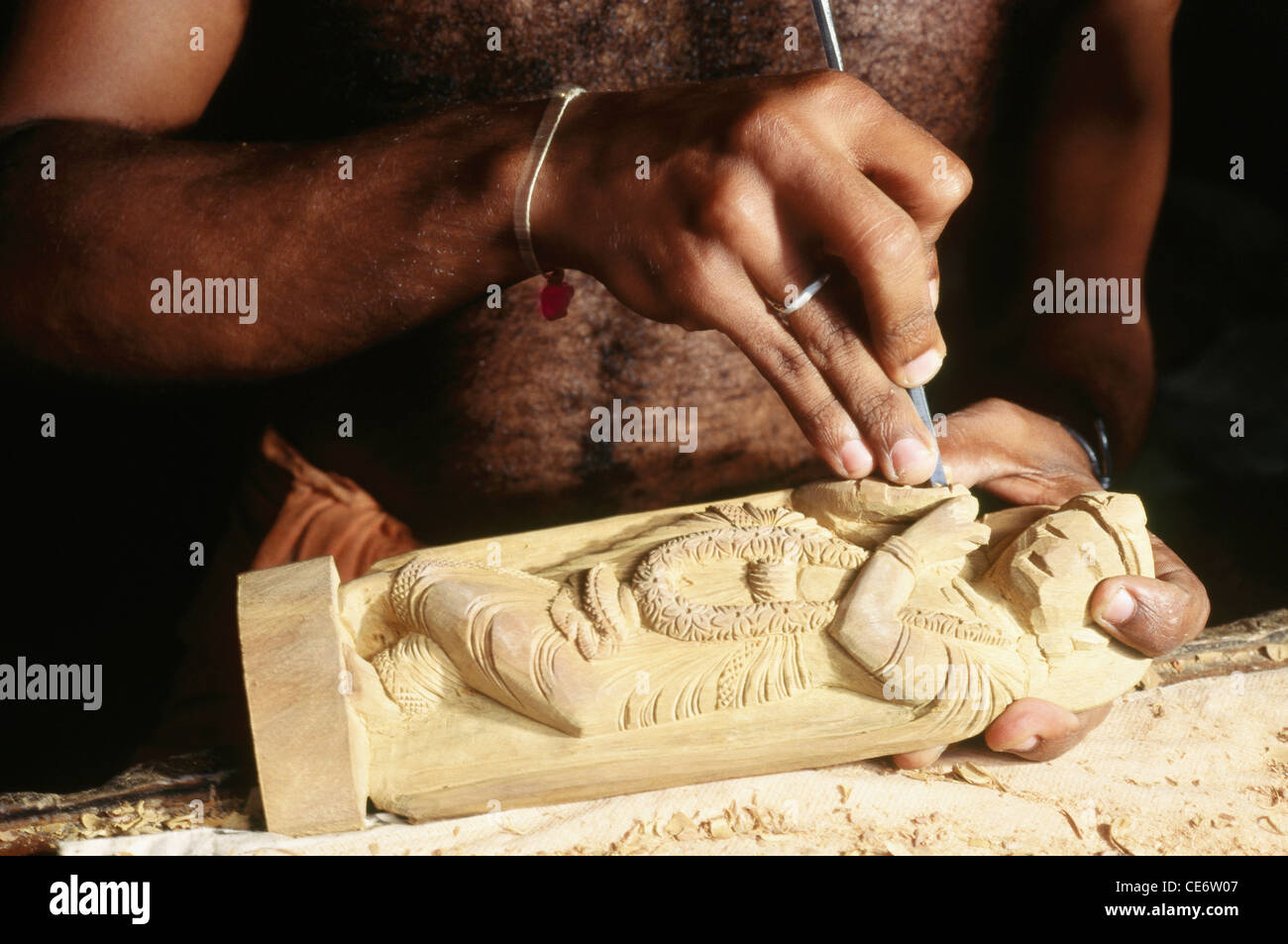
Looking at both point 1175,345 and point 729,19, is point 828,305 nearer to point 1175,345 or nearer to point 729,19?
point 729,19

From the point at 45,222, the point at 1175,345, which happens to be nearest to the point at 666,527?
the point at 45,222

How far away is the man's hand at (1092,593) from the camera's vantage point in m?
1.48

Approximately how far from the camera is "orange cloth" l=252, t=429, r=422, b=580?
2033 millimetres

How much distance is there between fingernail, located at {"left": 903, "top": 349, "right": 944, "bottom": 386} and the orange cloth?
1.15m

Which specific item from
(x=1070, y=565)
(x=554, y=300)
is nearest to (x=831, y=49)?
(x=554, y=300)

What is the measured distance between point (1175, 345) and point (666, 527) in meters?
1.80

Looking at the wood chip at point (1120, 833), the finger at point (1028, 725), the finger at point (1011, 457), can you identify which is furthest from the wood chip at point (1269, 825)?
the finger at point (1011, 457)

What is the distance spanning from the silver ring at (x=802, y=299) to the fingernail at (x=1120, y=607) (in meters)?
0.63

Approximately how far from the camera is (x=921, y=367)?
1.30 meters

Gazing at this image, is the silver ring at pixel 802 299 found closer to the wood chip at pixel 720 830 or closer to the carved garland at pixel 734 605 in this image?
the carved garland at pixel 734 605

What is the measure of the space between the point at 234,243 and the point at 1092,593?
137 centimetres

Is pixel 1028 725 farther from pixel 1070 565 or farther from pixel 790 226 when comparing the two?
pixel 790 226

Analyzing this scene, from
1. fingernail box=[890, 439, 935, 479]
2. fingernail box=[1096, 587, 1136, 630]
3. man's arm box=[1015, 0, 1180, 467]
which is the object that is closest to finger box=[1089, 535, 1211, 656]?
fingernail box=[1096, 587, 1136, 630]

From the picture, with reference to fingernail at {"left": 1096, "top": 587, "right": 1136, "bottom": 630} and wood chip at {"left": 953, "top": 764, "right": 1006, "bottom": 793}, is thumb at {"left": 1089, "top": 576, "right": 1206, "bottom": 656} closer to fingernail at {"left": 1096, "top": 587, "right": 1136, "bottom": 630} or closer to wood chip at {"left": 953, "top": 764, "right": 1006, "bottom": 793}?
fingernail at {"left": 1096, "top": 587, "right": 1136, "bottom": 630}
